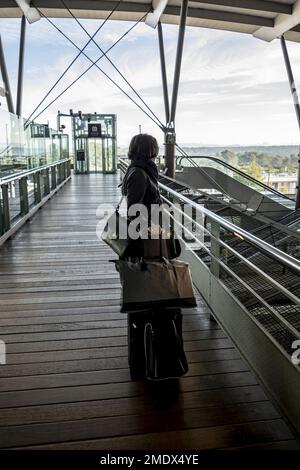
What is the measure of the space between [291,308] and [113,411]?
2.67m

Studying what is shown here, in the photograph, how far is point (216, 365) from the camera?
96.2 inches

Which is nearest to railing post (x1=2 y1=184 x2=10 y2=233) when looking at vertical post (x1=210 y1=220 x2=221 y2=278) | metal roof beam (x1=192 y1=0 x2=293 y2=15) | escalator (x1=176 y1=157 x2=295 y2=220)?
vertical post (x1=210 y1=220 x2=221 y2=278)

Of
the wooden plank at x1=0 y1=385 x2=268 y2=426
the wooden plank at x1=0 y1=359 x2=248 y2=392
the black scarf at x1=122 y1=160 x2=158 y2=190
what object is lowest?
the wooden plank at x1=0 y1=385 x2=268 y2=426

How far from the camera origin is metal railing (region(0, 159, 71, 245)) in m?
5.32

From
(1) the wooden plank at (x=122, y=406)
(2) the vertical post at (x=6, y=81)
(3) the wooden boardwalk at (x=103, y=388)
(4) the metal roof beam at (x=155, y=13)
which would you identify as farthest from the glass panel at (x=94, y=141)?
(1) the wooden plank at (x=122, y=406)

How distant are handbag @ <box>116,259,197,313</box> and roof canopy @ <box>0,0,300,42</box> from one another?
12.2 metres

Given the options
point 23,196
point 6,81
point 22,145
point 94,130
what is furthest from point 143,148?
point 94,130

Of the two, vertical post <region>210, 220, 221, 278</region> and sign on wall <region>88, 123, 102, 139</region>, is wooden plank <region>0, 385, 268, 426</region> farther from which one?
sign on wall <region>88, 123, 102, 139</region>

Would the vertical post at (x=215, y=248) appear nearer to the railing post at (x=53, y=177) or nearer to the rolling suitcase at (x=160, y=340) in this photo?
the rolling suitcase at (x=160, y=340)

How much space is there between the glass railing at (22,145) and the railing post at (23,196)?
0.19m

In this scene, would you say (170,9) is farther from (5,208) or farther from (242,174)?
(5,208)

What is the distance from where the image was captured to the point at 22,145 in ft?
24.2

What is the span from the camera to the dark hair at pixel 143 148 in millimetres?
2365
